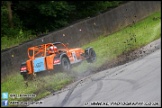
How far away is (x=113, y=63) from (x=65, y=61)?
220 centimetres

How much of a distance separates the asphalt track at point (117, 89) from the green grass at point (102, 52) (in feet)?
2.13

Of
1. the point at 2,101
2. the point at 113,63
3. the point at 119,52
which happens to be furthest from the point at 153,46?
the point at 2,101

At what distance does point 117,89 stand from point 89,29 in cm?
932

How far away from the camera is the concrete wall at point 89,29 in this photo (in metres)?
14.2

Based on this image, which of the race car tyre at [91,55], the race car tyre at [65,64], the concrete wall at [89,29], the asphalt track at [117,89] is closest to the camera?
the asphalt track at [117,89]

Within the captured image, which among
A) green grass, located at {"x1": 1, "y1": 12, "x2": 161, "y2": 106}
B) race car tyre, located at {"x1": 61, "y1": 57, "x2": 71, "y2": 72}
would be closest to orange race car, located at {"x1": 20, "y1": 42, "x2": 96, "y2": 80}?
race car tyre, located at {"x1": 61, "y1": 57, "x2": 71, "y2": 72}

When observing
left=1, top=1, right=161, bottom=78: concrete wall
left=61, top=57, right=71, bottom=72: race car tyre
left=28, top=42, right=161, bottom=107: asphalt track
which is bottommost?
left=28, top=42, right=161, bottom=107: asphalt track

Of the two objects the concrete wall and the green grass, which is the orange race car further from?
the concrete wall

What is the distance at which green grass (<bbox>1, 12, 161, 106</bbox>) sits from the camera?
11406mm

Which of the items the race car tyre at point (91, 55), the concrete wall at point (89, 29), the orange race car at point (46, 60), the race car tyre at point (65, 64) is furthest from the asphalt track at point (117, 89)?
the concrete wall at point (89, 29)

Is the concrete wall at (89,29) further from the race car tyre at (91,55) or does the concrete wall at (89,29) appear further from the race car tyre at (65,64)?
the race car tyre at (65,64)

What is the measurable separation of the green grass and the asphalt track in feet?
2.13

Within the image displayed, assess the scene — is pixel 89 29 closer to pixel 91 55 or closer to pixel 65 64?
pixel 91 55

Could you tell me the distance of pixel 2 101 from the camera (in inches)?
368
